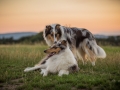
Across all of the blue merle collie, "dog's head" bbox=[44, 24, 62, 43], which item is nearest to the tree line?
the blue merle collie

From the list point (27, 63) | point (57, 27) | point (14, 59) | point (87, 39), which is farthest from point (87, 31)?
point (14, 59)

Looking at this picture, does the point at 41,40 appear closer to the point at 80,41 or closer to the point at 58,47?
the point at 80,41

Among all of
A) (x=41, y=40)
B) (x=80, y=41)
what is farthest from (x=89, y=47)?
(x=41, y=40)

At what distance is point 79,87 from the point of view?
5.34 m

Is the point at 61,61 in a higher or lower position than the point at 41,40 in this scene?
higher

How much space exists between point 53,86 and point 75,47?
430cm

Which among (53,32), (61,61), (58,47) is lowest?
(61,61)

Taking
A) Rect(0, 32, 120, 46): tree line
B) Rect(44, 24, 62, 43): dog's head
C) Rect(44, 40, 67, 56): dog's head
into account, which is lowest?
Rect(0, 32, 120, 46): tree line

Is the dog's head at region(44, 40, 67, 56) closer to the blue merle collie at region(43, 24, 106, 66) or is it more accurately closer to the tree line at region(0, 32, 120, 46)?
the blue merle collie at region(43, 24, 106, 66)

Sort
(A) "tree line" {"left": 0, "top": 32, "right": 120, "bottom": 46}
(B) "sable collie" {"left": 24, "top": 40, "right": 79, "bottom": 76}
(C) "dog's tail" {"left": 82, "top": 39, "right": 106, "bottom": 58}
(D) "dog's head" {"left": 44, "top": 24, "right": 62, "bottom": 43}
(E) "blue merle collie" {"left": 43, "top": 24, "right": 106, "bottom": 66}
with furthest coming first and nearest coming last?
(A) "tree line" {"left": 0, "top": 32, "right": 120, "bottom": 46}, (C) "dog's tail" {"left": 82, "top": 39, "right": 106, "bottom": 58}, (E) "blue merle collie" {"left": 43, "top": 24, "right": 106, "bottom": 66}, (D) "dog's head" {"left": 44, "top": 24, "right": 62, "bottom": 43}, (B) "sable collie" {"left": 24, "top": 40, "right": 79, "bottom": 76}

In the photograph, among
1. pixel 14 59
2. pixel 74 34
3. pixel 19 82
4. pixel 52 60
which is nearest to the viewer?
pixel 19 82

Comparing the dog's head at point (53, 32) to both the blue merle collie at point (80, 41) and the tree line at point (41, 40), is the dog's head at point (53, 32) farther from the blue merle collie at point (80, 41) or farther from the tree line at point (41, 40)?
the tree line at point (41, 40)

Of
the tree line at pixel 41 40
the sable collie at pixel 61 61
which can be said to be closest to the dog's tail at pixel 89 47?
the sable collie at pixel 61 61

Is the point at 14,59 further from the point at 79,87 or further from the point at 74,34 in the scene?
the point at 79,87
